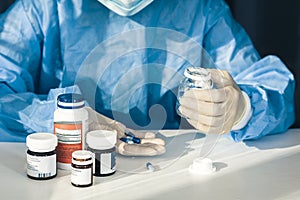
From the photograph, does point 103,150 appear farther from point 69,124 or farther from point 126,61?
point 126,61

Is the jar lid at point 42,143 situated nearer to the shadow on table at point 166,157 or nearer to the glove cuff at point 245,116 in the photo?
the shadow on table at point 166,157

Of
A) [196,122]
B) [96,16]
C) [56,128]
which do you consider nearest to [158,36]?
[96,16]

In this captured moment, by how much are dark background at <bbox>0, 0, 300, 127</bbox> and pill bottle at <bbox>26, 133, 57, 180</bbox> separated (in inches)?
33.6

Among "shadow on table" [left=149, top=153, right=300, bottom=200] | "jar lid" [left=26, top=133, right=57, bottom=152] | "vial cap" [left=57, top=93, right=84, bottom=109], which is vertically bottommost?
"shadow on table" [left=149, top=153, right=300, bottom=200]

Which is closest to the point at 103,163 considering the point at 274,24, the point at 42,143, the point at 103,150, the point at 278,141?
the point at 103,150

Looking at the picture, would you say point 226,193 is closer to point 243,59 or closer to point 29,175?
point 29,175

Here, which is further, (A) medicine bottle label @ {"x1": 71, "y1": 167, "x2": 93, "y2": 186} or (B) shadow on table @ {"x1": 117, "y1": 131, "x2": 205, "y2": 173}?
(B) shadow on table @ {"x1": 117, "y1": 131, "x2": 205, "y2": 173}

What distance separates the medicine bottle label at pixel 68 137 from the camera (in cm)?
140

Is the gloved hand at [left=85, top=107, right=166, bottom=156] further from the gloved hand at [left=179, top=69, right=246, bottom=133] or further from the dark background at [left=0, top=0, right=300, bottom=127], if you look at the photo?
the dark background at [left=0, top=0, right=300, bottom=127]

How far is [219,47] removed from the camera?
183 centimetres

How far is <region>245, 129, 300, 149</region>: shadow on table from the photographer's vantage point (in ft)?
5.37

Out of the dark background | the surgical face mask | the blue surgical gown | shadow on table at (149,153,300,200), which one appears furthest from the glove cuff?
the dark background

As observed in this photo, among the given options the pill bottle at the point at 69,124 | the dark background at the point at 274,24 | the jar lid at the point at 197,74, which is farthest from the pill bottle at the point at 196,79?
the dark background at the point at 274,24

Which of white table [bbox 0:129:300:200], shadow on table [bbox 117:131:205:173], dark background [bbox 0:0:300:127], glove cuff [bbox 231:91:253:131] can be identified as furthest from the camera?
dark background [bbox 0:0:300:127]
